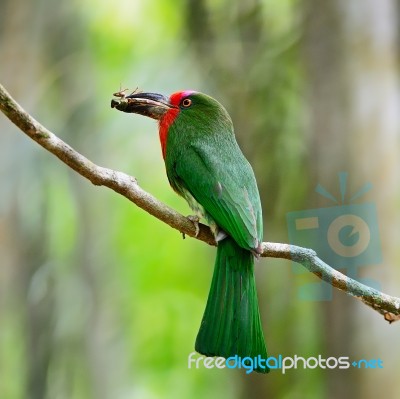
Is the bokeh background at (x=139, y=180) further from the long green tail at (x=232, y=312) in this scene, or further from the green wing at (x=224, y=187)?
the long green tail at (x=232, y=312)

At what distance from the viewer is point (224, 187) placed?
1880 mm

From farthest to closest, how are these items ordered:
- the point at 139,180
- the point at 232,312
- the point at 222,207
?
the point at 139,180, the point at 222,207, the point at 232,312

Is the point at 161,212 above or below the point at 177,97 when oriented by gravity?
below

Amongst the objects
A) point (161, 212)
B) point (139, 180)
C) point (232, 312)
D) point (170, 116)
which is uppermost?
point (139, 180)

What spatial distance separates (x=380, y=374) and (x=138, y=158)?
1905 mm

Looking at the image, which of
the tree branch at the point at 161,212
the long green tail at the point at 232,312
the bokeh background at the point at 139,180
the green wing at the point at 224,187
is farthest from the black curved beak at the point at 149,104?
the bokeh background at the point at 139,180

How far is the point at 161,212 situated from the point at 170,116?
0.41 m

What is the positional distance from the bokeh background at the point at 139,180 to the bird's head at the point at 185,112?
131 cm

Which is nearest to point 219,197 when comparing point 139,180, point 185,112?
point 185,112

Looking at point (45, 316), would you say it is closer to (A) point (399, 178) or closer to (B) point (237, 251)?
(A) point (399, 178)

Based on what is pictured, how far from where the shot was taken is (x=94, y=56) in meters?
4.44

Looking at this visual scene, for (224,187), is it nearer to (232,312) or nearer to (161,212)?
(161,212)

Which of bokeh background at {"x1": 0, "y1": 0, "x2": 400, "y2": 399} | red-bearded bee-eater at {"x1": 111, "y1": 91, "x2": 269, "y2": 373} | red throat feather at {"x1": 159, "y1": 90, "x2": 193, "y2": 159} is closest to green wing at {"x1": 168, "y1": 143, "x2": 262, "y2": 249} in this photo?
red-bearded bee-eater at {"x1": 111, "y1": 91, "x2": 269, "y2": 373}

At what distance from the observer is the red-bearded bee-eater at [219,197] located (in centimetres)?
161
